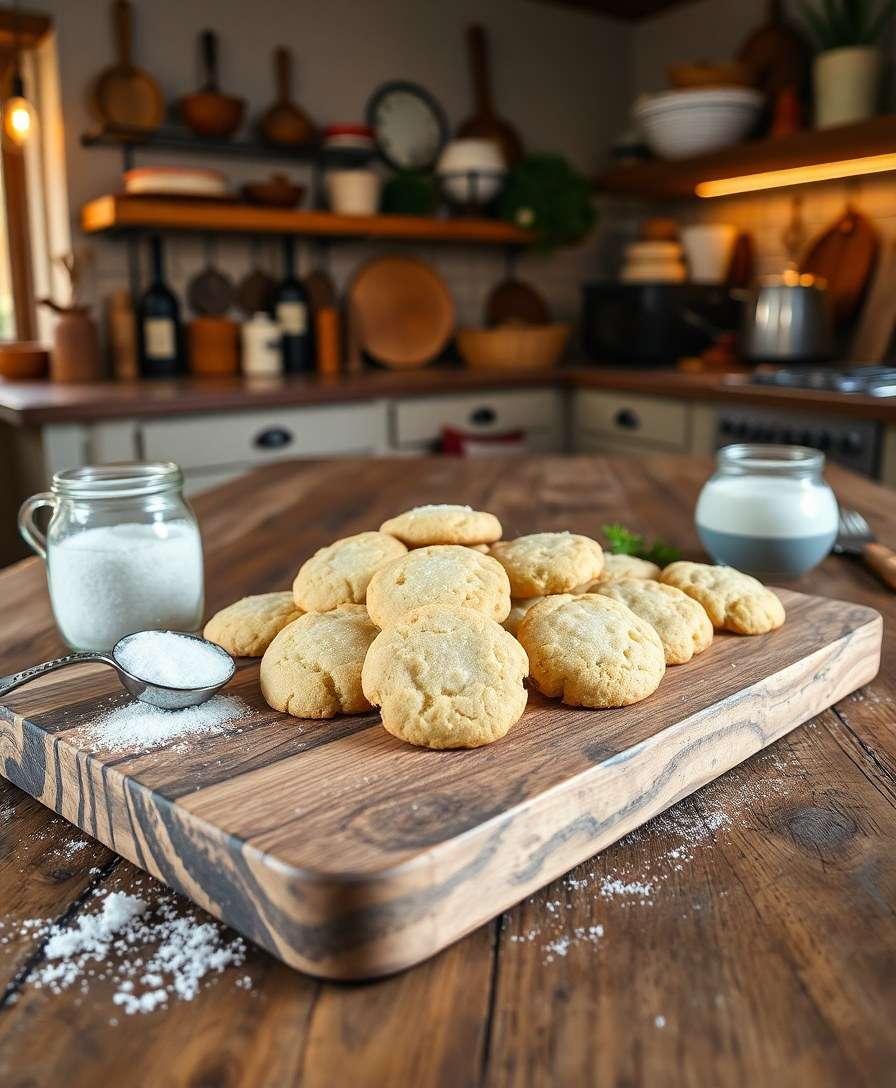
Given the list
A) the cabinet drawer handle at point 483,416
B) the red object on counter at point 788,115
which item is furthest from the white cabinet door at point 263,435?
the red object on counter at point 788,115

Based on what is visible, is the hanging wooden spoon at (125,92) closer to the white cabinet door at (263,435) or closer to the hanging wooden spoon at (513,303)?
the white cabinet door at (263,435)

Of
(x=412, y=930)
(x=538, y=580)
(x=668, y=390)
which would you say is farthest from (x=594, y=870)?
(x=668, y=390)

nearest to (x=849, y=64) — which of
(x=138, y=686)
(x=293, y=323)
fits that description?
(x=293, y=323)

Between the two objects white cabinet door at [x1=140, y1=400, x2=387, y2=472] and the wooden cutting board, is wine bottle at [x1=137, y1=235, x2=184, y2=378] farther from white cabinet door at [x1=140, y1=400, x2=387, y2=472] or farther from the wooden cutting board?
the wooden cutting board

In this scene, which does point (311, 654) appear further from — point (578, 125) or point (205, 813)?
point (578, 125)

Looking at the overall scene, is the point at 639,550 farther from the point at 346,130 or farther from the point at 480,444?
the point at 346,130

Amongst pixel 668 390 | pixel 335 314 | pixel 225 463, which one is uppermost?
pixel 335 314
